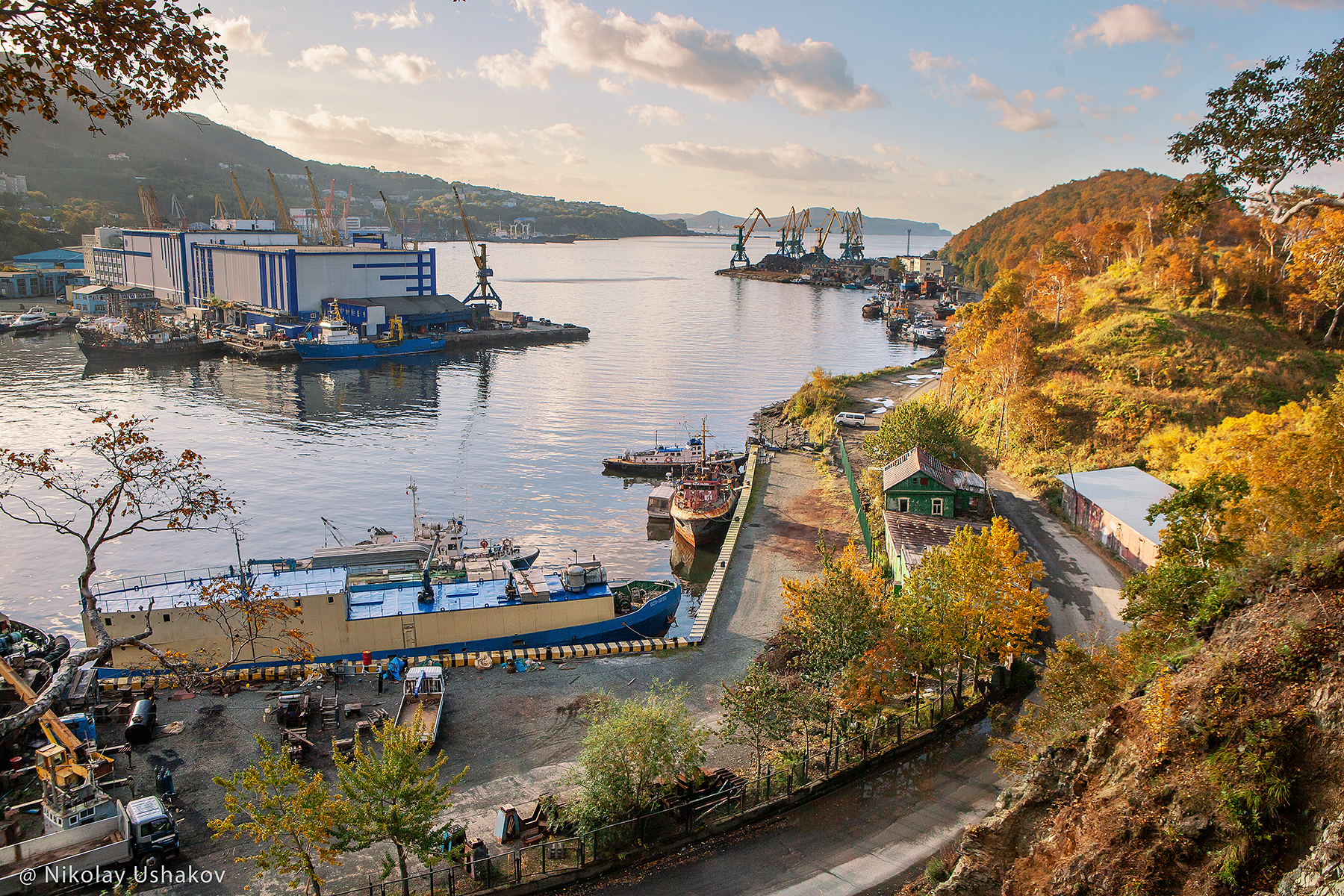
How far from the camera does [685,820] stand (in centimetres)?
1551

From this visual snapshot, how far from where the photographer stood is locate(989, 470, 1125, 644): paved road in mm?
23781

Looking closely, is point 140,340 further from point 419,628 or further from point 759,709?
point 759,709

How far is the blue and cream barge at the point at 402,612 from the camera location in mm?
23453

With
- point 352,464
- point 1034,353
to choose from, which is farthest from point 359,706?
point 1034,353

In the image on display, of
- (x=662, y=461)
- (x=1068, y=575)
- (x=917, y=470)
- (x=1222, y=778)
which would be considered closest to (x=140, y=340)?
(x=662, y=461)

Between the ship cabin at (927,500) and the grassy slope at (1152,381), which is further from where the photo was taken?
the grassy slope at (1152,381)

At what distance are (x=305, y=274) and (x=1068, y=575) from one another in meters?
84.3

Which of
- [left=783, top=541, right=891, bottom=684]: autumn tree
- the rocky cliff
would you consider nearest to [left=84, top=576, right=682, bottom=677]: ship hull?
[left=783, top=541, right=891, bottom=684]: autumn tree

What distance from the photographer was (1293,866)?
28.0ft

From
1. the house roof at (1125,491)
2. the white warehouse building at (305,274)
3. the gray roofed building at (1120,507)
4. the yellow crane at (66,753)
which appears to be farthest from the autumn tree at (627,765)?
the white warehouse building at (305,274)

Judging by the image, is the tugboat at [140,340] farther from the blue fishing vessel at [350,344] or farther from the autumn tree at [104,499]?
the autumn tree at [104,499]

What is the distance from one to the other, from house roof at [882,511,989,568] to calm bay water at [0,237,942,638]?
27.2 ft

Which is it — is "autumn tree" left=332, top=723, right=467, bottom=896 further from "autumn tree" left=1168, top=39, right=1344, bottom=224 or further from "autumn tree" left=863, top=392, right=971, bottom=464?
"autumn tree" left=863, top=392, right=971, bottom=464

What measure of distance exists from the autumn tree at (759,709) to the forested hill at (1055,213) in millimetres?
71681
